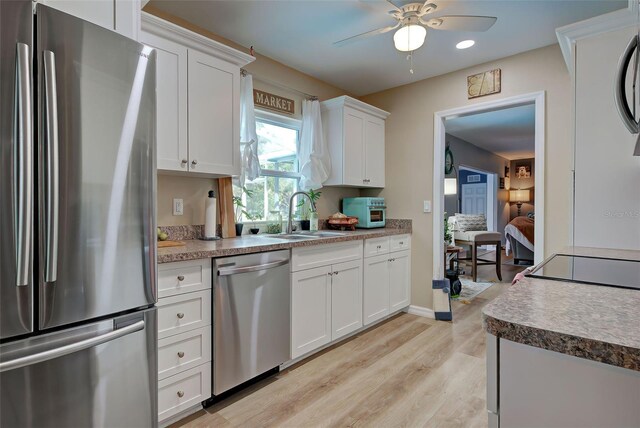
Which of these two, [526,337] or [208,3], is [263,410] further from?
[208,3]

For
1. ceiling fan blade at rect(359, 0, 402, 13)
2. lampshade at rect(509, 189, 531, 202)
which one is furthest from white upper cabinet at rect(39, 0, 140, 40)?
lampshade at rect(509, 189, 531, 202)

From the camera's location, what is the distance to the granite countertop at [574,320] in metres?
0.52

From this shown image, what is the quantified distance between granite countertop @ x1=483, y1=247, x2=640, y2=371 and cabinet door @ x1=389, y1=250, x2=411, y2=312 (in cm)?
241

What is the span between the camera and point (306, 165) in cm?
316

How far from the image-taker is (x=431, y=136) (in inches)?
134

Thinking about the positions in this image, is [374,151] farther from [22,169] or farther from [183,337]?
[22,169]

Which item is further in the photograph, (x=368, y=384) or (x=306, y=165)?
(x=306, y=165)

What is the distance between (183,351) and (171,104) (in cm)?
144

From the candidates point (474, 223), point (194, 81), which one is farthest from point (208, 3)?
point (474, 223)

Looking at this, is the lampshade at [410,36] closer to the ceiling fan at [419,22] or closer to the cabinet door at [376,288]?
the ceiling fan at [419,22]

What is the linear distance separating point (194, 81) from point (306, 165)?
1327 millimetres

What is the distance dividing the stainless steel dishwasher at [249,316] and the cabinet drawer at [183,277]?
58 mm

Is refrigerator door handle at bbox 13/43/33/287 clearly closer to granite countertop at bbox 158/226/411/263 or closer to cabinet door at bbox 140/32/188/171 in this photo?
granite countertop at bbox 158/226/411/263

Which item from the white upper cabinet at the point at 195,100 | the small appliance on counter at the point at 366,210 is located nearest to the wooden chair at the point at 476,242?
the small appliance on counter at the point at 366,210
